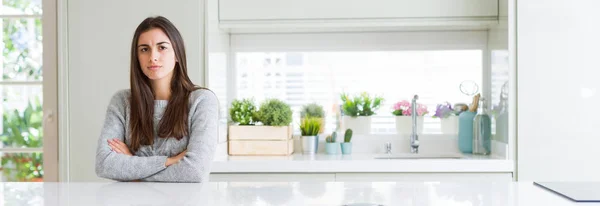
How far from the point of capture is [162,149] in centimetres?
231

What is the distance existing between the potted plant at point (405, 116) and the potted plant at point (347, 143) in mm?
317

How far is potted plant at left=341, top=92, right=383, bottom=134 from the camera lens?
373cm

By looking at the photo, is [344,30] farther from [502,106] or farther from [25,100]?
[25,100]

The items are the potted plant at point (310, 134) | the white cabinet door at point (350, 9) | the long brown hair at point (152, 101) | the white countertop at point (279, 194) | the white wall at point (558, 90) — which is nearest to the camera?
the white countertop at point (279, 194)

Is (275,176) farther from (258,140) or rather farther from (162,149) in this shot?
(162,149)

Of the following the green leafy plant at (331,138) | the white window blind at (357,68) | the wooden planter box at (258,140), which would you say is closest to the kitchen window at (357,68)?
the white window blind at (357,68)

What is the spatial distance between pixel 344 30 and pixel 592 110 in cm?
131

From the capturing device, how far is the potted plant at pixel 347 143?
3.55m

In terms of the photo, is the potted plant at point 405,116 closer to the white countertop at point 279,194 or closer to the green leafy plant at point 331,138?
the green leafy plant at point 331,138

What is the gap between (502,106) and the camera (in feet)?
10.6

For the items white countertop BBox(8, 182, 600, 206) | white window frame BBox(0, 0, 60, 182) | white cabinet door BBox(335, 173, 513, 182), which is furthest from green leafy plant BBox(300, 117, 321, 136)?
white countertop BBox(8, 182, 600, 206)

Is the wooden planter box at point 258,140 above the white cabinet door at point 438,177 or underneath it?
above

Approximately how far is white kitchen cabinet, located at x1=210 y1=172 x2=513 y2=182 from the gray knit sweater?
786mm

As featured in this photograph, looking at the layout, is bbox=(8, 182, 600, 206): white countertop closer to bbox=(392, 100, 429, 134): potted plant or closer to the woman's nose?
the woman's nose
